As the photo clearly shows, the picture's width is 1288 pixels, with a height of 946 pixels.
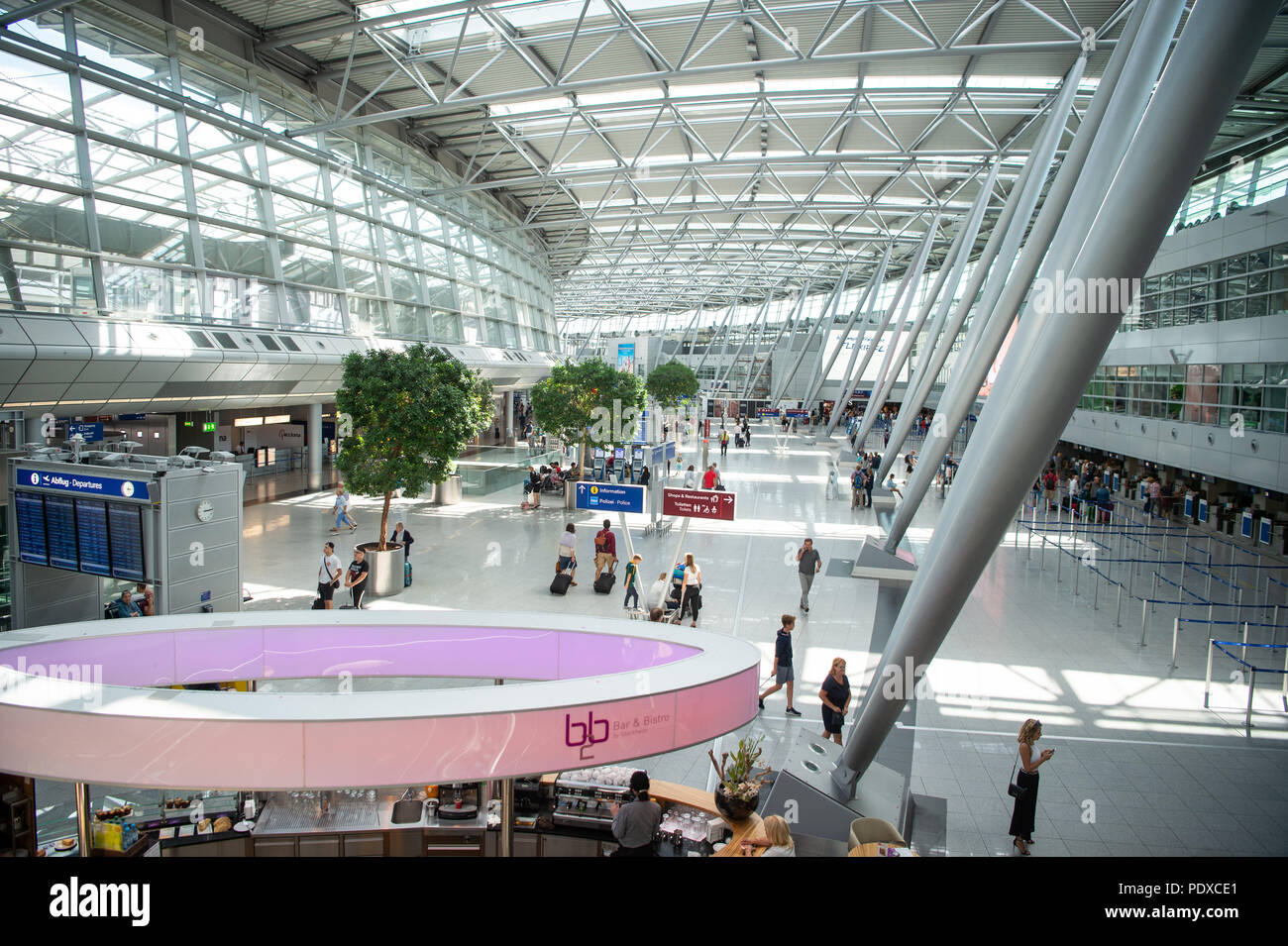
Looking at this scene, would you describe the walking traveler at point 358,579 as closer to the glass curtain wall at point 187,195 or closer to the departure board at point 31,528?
the departure board at point 31,528

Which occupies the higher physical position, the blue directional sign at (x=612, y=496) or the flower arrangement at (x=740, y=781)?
the blue directional sign at (x=612, y=496)

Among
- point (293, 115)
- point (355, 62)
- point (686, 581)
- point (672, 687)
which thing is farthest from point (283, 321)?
point (672, 687)

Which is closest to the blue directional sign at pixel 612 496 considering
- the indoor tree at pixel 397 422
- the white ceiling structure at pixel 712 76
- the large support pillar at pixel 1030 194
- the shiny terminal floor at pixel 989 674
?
the shiny terminal floor at pixel 989 674

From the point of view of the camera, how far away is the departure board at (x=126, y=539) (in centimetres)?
1002

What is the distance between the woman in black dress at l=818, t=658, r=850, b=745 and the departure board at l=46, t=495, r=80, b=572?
34.0 ft

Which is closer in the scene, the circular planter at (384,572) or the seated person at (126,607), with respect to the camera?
the seated person at (126,607)

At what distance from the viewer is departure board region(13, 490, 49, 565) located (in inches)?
417

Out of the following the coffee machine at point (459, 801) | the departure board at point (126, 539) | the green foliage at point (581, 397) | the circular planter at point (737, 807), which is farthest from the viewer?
the green foliage at point (581, 397)

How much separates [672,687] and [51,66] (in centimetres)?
2004

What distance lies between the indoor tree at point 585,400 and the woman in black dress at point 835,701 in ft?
57.9

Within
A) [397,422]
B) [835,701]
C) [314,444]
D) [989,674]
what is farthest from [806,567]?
[314,444]

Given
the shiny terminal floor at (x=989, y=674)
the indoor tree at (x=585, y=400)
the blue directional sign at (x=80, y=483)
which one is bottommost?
the shiny terminal floor at (x=989, y=674)

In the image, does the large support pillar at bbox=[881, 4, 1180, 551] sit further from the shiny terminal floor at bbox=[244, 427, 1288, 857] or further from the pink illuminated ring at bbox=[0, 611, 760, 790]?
the pink illuminated ring at bbox=[0, 611, 760, 790]
